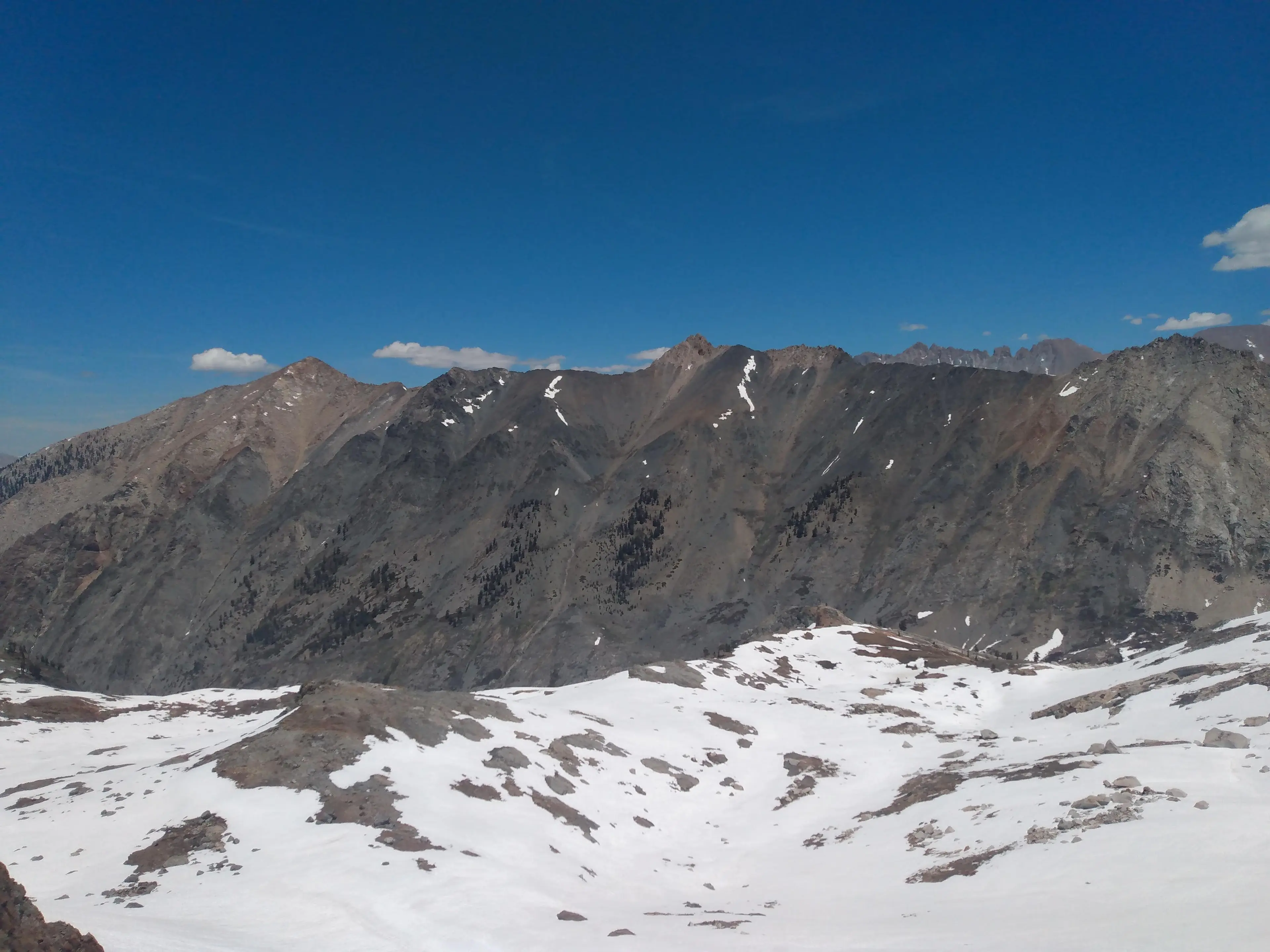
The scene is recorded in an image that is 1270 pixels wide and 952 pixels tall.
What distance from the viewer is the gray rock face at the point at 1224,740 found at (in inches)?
1100

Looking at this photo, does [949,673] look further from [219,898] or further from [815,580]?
[815,580]

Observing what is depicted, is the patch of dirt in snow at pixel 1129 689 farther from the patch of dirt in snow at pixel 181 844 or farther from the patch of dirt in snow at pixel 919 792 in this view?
the patch of dirt in snow at pixel 181 844

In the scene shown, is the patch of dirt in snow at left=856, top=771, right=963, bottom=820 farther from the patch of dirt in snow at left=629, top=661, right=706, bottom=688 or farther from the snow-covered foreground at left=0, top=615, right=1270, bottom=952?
the patch of dirt in snow at left=629, top=661, right=706, bottom=688

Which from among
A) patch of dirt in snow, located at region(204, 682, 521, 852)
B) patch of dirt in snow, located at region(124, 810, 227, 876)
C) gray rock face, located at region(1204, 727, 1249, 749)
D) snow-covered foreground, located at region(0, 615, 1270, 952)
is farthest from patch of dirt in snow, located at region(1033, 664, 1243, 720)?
patch of dirt in snow, located at region(124, 810, 227, 876)

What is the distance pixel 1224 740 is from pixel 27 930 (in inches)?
1390

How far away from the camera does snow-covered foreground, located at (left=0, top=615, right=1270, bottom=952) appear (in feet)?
63.7

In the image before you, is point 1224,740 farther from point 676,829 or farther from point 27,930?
point 27,930

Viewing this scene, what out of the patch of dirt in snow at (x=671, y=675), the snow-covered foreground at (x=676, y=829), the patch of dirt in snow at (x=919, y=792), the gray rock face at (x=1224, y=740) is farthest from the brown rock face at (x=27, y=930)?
the patch of dirt in snow at (x=671, y=675)

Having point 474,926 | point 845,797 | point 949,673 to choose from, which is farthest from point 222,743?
point 949,673

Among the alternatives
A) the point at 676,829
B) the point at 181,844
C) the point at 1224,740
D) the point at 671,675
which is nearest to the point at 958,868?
the point at 1224,740

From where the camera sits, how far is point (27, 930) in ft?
45.0

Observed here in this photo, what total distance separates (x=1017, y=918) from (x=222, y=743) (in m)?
38.4

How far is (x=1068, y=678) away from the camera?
65.6 metres

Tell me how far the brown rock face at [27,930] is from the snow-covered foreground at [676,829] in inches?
121
